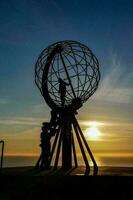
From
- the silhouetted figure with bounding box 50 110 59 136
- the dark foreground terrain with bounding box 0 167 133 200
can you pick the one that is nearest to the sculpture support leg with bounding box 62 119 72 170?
the silhouetted figure with bounding box 50 110 59 136

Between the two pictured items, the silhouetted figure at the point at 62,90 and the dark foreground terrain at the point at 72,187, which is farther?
the silhouetted figure at the point at 62,90

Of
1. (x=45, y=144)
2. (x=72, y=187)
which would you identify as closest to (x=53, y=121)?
(x=45, y=144)

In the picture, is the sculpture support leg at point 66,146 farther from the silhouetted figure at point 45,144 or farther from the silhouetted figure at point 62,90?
the silhouetted figure at point 62,90

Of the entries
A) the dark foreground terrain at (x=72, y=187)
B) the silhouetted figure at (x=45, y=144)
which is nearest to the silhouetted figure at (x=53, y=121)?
the silhouetted figure at (x=45, y=144)

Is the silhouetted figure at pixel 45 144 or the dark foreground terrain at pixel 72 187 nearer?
the dark foreground terrain at pixel 72 187

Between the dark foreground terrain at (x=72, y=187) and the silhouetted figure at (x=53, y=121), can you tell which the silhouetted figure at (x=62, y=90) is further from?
the dark foreground terrain at (x=72, y=187)

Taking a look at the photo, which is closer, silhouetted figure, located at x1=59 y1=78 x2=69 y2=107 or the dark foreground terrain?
the dark foreground terrain

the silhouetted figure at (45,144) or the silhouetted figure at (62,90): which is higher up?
the silhouetted figure at (62,90)

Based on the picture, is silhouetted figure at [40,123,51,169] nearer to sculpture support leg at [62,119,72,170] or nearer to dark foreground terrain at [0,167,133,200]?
sculpture support leg at [62,119,72,170]

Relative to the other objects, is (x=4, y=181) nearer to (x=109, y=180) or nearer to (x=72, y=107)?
(x=109, y=180)

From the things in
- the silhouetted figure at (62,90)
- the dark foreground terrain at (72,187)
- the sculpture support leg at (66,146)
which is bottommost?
the dark foreground terrain at (72,187)

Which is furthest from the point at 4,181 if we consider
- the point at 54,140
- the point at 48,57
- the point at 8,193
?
the point at 48,57

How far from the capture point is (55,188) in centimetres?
2112

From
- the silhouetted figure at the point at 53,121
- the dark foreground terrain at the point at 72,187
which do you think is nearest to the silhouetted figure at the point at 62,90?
the silhouetted figure at the point at 53,121
